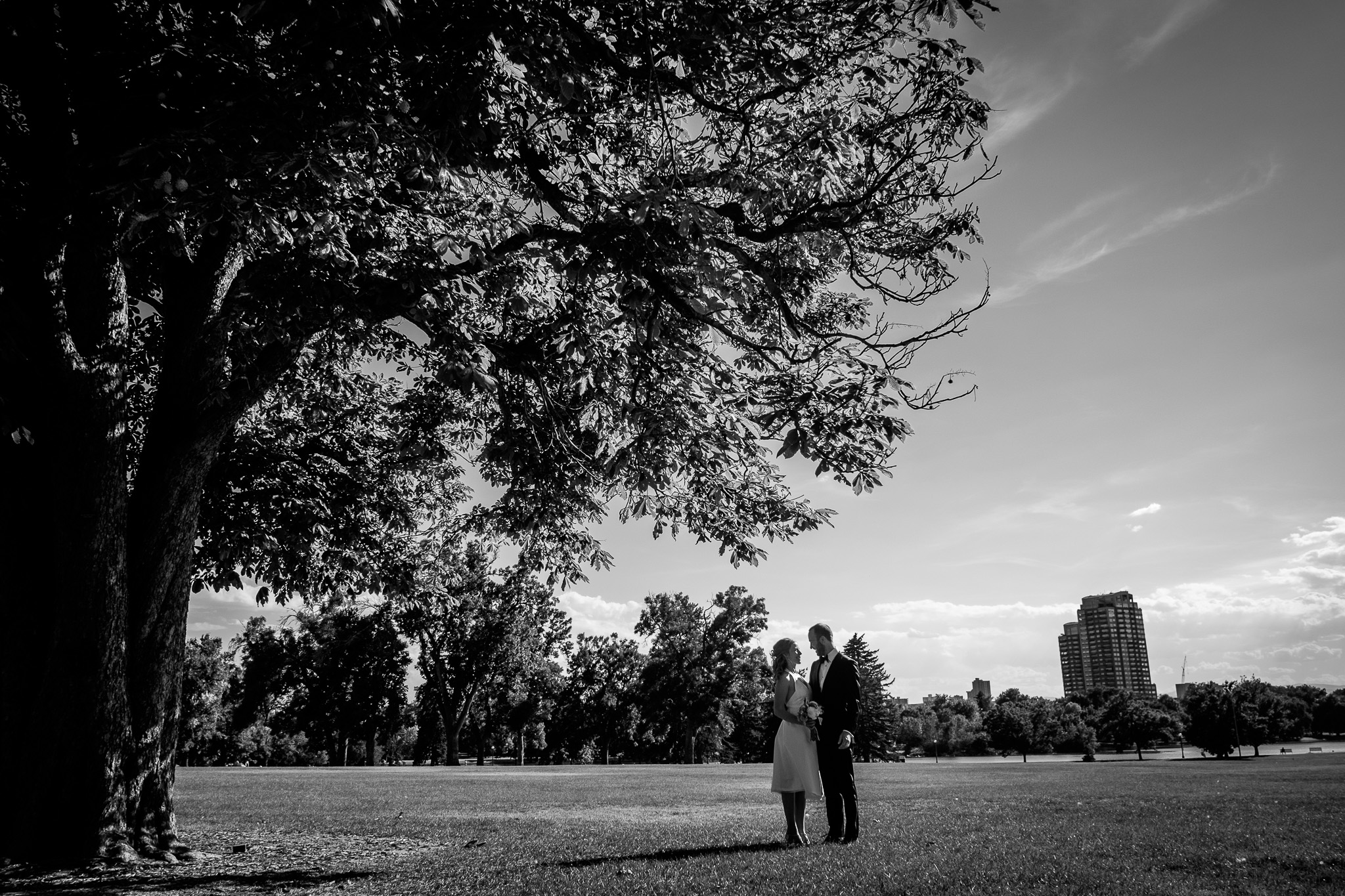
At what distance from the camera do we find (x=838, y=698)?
27.3 feet

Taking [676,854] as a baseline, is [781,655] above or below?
above

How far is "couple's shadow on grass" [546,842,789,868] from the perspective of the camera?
7.52 meters

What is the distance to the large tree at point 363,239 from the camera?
655 cm

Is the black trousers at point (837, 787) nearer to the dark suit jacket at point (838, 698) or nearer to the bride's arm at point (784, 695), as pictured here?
the dark suit jacket at point (838, 698)

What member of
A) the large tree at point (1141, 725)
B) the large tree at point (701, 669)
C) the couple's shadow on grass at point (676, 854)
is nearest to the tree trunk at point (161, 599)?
the couple's shadow on grass at point (676, 854)

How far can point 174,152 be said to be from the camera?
6148 mm

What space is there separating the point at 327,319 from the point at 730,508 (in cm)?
603

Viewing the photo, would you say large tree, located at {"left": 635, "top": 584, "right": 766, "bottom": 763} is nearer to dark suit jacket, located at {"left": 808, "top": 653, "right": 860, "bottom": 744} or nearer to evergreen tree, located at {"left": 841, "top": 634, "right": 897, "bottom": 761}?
evergreen tree, located at {"left": 841, "top": 634, "right": 897, "bottom": 761}

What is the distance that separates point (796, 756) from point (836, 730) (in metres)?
0.52

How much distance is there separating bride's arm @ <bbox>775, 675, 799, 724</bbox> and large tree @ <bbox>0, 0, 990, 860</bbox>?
2321 mm

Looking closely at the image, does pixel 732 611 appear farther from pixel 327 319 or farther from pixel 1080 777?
pixel 327 319

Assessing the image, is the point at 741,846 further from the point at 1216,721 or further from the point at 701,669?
the point at 1216,721

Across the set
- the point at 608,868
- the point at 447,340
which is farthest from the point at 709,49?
the point at 608,868

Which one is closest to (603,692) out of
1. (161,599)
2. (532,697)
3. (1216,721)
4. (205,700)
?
(532,697)
